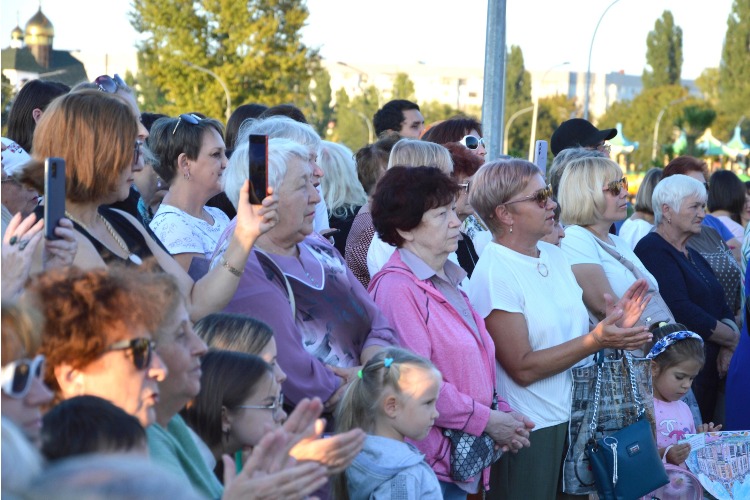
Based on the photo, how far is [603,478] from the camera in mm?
5227

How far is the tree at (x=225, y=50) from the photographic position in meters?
32.9

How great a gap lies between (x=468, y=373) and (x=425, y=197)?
2.71 ft

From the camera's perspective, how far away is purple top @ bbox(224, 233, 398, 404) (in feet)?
13.0

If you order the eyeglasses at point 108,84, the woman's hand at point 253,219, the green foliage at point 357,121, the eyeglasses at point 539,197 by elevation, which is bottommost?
the green foliage at point 357,121

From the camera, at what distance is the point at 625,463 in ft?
17.0

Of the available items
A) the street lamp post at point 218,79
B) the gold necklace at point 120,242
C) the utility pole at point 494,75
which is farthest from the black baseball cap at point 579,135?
the street lamp post at point 218,79

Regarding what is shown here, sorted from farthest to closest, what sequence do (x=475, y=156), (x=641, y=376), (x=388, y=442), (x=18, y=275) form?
(x=475, y=156) < (x=641, y=376) < (x=388, y=442) < (x=18, y=275)

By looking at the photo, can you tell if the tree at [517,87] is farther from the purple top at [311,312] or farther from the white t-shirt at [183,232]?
the purple top at [311,312]

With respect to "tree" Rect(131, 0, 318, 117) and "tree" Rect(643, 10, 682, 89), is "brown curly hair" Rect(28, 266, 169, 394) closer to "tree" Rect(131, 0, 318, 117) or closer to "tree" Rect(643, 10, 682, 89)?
"tree" Rect(131, 0, 318, 117)

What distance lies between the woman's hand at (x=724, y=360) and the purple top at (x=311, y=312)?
11.5 ft

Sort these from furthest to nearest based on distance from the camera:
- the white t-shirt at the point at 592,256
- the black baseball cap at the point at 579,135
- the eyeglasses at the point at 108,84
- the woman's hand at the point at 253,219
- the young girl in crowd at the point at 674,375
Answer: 1. the black baseball cap at the point at 579,135
2. the young girl in crowd at the point at 674,375
3. the white t-shirt at the point at 592,256
4. the eyeglasses at the point at 108,84
5. the woman's hand at the point at 253,219

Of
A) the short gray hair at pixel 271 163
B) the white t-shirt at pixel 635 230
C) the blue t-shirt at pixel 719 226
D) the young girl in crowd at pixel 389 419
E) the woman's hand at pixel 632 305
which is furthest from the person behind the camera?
the blue t-shirt at pixel 719 226

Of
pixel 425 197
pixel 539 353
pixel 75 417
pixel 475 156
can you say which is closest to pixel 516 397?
pixel 539 353

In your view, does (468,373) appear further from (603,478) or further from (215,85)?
(215,85)
